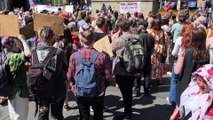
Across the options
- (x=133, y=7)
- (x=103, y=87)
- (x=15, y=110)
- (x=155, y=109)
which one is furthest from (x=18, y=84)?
(x=133, y=7)

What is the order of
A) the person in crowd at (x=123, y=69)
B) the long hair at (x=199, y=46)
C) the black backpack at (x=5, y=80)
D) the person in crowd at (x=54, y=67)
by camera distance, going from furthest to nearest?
the person in crowd at (x=123, y=69) < the black backpack at (x=5, y=80) < the person in crowd at (x=54, y=67) < the long hair at (x=199, y=46)

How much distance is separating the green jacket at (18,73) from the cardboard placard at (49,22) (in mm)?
595

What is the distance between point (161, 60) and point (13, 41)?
390cm

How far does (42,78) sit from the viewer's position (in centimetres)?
427

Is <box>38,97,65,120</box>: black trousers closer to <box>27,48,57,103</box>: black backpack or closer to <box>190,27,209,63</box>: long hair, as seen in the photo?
<box>27,48,57,103</box>: black backpack

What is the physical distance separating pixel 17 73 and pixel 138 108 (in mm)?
2584

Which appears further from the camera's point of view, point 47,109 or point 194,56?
point 47,109

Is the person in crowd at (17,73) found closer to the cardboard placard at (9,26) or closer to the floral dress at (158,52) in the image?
the cardboard placard at (9,26)

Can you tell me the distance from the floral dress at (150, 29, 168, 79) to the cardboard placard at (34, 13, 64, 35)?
2778mm

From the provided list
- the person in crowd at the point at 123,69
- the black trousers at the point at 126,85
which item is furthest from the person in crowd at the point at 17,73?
the black trousers at the point at 126,85

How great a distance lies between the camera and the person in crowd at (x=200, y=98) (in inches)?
113

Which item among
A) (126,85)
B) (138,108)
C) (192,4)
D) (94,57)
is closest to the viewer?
(94,57)

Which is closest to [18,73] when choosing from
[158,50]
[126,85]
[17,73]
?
[17,73]

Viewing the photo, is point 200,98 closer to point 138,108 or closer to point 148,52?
point 138,108
